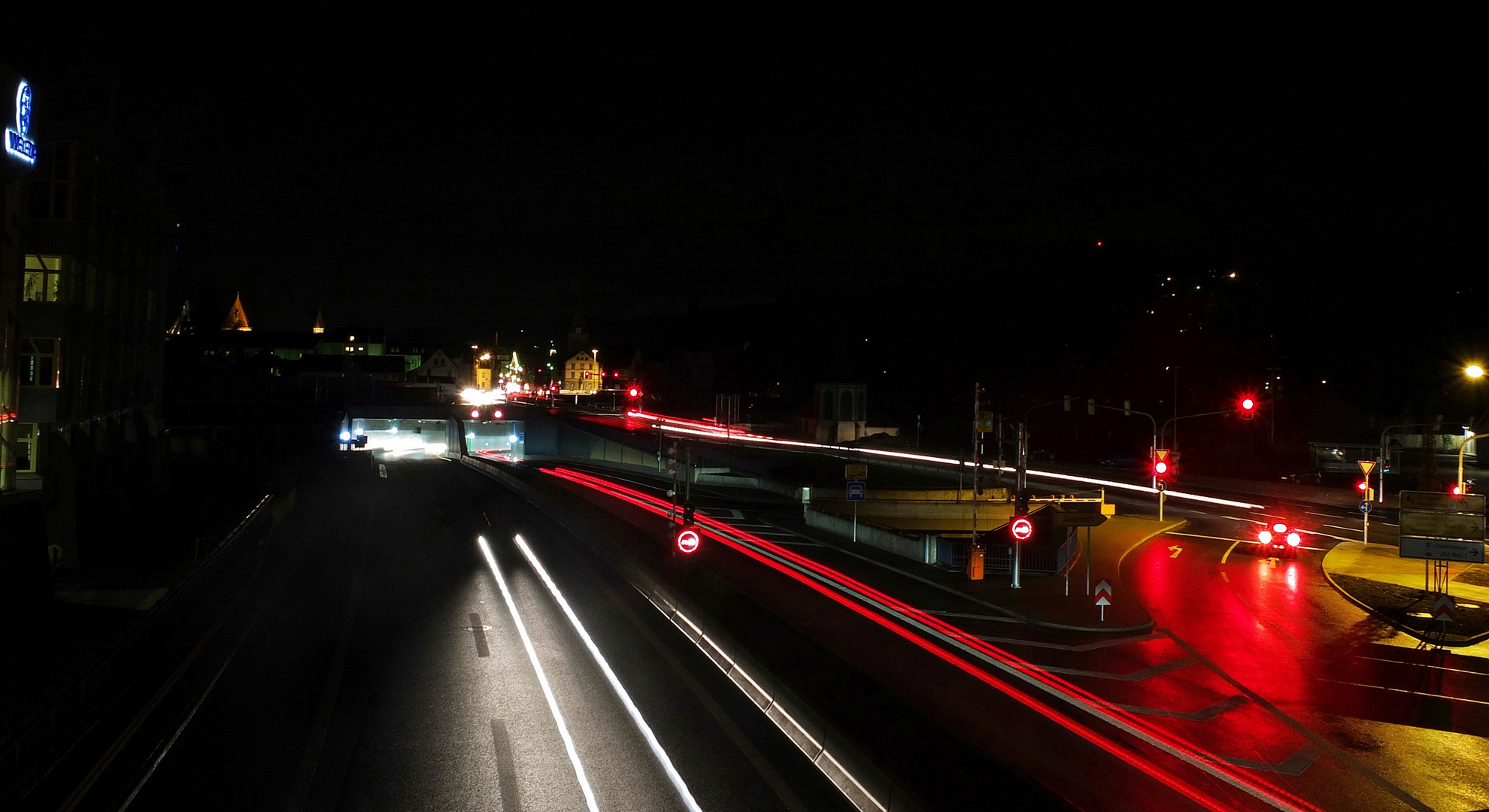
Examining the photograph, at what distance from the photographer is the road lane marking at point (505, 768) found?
35.5ft

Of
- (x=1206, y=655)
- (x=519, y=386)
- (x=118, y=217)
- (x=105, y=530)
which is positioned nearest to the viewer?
(x=1206, y=655)

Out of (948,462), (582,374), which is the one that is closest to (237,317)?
(582,374)

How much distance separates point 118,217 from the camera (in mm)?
43250

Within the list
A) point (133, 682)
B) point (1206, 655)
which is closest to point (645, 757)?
point (133, 682)

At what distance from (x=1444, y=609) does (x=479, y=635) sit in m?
22.1

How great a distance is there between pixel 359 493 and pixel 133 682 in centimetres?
3401

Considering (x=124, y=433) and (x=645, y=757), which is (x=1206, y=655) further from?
(x=124, y=433)

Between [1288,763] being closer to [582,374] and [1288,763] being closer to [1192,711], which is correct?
[1192,711]

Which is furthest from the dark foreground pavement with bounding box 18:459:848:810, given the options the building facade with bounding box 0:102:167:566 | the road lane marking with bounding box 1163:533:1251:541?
the road lane marking with bounding box 1163:533:1251:541

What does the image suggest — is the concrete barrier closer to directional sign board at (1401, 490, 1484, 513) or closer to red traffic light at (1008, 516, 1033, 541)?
red traffic light at (1008, 516, 1033, 541)

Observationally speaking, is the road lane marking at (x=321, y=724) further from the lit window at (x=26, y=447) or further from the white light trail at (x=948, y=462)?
the lit window at (x=26, y=447)

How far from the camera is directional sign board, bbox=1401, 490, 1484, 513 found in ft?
86.4

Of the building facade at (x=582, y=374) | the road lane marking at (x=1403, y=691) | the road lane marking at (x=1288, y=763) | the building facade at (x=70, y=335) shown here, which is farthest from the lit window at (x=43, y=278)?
the building facade at (x=582, y=374)

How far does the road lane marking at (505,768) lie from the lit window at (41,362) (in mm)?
29544
